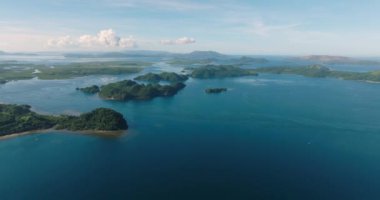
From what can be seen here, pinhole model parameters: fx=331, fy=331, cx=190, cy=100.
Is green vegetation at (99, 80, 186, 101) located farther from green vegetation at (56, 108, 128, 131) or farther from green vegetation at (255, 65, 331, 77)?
green vegetation at (255, 65, 331, 77)

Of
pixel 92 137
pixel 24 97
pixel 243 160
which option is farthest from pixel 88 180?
pixel 24 97

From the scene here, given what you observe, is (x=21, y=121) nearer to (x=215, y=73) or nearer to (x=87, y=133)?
(x=87, y=133)

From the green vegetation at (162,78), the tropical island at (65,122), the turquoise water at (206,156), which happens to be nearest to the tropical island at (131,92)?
the turquoise water at (206,156)

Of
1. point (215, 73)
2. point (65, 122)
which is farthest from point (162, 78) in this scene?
point (65, 122)

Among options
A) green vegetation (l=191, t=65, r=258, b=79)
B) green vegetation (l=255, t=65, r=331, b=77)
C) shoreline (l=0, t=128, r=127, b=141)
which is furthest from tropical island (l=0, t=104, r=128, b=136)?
green vegetation (l=255, t=65, r=331, b=77)

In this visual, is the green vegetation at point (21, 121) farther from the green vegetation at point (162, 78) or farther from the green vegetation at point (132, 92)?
the green vegetation at point (162, 78)

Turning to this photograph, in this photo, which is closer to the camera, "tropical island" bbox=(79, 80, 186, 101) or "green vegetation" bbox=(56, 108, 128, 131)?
"green vegetation" bbox=(56, 108, 128, 131)
